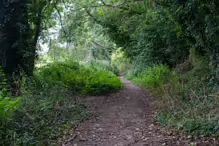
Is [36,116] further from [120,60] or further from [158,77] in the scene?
[120,60]

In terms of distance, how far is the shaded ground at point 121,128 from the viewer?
4.60 metres

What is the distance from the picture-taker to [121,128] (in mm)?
5586

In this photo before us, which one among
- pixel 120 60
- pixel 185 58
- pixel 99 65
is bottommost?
pixel 99 65

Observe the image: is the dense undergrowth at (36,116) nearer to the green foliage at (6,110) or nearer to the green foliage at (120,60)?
the green foliage at (6,110)

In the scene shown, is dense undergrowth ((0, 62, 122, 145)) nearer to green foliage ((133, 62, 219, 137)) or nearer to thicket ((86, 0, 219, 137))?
green foliage ((133, 62, 219, 137))

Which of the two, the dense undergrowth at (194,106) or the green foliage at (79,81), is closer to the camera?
the dense undergrowth at (194,106)

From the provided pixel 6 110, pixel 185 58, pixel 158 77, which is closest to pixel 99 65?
pixel 158 77

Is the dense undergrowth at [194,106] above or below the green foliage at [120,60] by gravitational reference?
below

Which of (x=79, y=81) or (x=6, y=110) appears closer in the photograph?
(x=6, y=110)

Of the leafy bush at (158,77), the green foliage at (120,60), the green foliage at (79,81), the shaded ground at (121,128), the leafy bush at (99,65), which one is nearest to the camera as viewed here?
the shaded ground at (121,128)

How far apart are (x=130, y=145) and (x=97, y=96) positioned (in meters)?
4.89

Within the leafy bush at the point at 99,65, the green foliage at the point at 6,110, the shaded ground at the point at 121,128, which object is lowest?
the shaded ground at the point at 121,128

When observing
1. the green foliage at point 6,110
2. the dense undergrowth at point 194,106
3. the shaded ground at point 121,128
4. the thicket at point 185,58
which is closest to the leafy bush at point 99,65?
the thicket at point 185,58

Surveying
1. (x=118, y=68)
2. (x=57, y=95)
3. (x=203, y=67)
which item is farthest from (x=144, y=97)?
(x=118, y=68)
